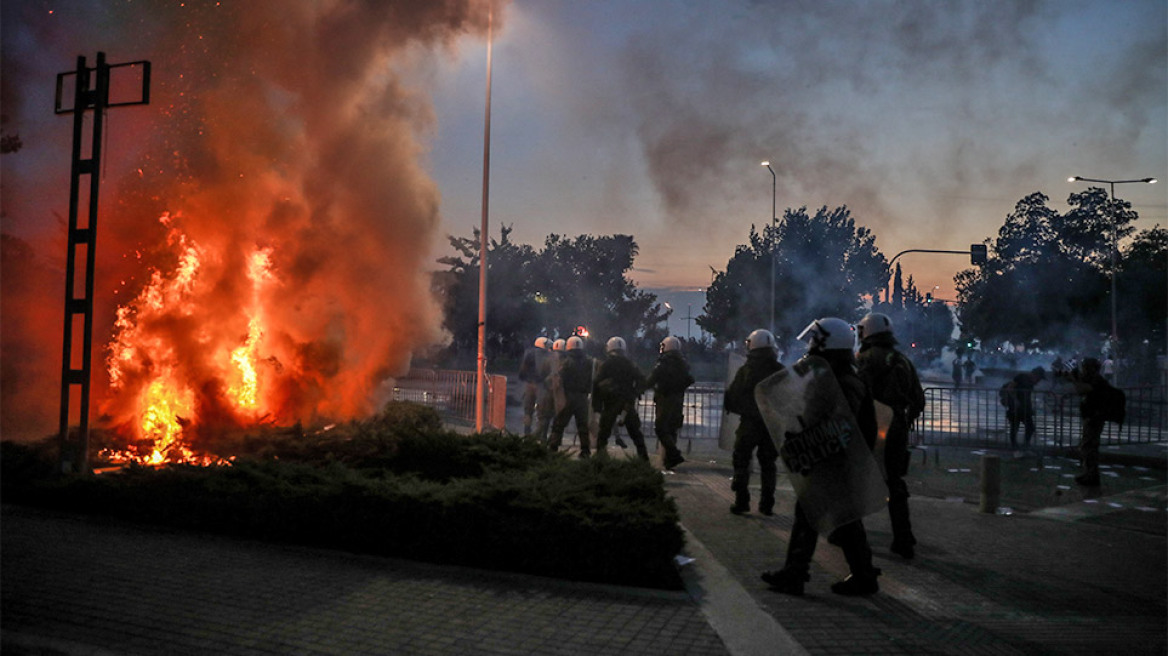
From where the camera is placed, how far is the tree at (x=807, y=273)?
37.6 metres

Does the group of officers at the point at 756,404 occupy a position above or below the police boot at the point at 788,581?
above

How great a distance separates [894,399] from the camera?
6621mm

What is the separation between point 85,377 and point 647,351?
128 ft

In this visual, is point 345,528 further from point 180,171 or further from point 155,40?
point 155,40

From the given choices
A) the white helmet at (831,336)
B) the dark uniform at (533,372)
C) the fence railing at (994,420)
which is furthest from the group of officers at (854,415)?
the fence railing at (994,420)

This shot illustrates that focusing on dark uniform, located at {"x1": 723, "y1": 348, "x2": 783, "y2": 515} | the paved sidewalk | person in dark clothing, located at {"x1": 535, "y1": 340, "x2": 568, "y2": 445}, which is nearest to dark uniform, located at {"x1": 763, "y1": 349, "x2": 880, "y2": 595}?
the paved sidewalk

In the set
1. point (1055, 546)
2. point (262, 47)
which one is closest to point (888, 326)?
point (1055, 546)

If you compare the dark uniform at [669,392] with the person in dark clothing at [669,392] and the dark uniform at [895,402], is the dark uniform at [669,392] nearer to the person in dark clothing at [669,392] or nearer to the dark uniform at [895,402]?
the person in dark clothing at [669,392]

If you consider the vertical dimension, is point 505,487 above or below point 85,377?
→ below

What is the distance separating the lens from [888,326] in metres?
6.80

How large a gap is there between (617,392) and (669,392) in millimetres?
742

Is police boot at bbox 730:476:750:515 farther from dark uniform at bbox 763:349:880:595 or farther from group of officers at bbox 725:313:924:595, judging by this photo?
dark uniform at bbox 763:349:880:595

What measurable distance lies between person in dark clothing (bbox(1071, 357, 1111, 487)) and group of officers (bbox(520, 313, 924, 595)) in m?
4.13

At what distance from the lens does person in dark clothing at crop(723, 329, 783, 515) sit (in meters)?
7.98
